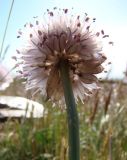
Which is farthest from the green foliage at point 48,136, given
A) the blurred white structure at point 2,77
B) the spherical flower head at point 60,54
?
the spherical flower head at point 60,54

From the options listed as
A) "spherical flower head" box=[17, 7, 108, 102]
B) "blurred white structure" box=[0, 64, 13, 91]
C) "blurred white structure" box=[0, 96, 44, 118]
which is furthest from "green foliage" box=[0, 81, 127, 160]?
"spherical flower head" box=[17, 7, 108, 102]

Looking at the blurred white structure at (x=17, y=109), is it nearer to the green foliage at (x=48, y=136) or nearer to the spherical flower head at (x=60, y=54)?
the green foliage at (x=48, y=136)

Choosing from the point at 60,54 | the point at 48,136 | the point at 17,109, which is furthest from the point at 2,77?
the point at 60,54

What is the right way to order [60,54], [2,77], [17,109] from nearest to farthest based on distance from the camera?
[60,54] < [2,77] < [17,109]

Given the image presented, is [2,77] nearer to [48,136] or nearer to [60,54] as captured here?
[48,136]

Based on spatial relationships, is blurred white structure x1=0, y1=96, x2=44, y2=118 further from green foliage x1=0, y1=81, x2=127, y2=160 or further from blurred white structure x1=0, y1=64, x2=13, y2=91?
blurred white structure x1=0, y1=64, x2=13, y2=91

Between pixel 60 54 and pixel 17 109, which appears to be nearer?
pixel 60 54

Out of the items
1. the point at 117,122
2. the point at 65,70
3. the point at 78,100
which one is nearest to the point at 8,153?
the point at 117,122

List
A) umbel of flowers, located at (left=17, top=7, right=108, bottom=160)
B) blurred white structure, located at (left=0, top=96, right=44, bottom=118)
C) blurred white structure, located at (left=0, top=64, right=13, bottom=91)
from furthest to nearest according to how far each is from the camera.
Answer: blurred white structure, located at (left=0, top=96, right=44, bottom=118) < blurred white structure, located at (left=0, top=64, right=13, bottom=91) < umbel of flowers, located at (left=17, top=7, right=108, bottom=160)

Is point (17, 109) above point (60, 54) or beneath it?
above
